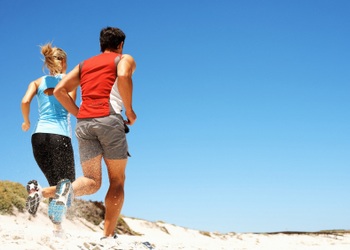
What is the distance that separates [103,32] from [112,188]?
1816 mm

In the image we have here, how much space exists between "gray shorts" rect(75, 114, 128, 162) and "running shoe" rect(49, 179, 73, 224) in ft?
1.34

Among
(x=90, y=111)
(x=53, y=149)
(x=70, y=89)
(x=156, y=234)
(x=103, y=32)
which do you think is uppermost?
(x=103, y=32)

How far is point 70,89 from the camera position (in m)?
5.12

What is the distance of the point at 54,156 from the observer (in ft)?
17.3

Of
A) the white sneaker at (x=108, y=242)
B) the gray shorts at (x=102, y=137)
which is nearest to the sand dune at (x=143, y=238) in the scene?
the white sneaker at (x=108, y=242)

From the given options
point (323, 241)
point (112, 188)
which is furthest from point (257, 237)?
point (112, 188)

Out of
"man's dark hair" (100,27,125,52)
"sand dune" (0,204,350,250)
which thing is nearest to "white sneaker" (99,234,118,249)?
"sand dune" (0,204,350,250)

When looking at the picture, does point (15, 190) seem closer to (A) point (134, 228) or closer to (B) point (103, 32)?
(A) point (134, 228)

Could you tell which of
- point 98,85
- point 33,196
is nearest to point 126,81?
point 98,85

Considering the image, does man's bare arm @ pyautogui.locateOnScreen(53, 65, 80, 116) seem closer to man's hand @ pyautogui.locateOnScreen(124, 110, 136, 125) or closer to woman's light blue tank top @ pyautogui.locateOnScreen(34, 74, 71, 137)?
woman's light blue tank top @ pyautogui.locateOnScreen(34, 74, 71, 137)

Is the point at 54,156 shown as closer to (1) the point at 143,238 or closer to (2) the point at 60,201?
(2) the point at 60,201

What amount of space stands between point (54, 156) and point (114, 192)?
955 millimetres

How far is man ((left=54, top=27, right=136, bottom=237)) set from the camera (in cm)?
468

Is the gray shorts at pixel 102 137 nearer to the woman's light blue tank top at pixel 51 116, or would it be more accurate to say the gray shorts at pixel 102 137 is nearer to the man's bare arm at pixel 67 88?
the man's bare arm at pixel 67 88
